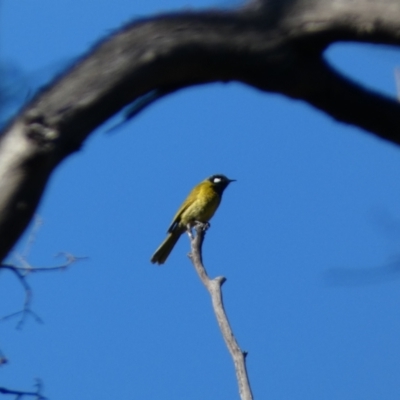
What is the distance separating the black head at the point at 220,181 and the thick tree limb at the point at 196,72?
24.7 feet

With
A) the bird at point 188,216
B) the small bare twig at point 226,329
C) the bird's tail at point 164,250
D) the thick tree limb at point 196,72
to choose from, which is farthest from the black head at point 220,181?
the thick tree limb at point 196,72

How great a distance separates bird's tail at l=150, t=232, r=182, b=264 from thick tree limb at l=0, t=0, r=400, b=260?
6962 millimetres

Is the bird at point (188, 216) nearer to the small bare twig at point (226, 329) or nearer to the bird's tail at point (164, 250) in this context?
the bird's tail at point (164, 250)

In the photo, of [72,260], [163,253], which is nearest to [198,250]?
[72,260]

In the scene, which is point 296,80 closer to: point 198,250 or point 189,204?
point 198,250

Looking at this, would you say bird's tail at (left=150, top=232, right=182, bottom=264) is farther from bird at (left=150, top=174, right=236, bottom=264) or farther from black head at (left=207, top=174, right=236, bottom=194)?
black head at (left=207, top=174, right=236, bottom=194)

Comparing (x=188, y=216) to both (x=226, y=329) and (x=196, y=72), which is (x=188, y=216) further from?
(x=196, y=72)

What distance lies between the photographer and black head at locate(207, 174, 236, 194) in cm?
884

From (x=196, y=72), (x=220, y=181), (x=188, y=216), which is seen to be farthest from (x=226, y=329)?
(x=220, y=181)

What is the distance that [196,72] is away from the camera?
47.3 inches

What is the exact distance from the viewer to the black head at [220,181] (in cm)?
884

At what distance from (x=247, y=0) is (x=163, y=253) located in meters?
7.02

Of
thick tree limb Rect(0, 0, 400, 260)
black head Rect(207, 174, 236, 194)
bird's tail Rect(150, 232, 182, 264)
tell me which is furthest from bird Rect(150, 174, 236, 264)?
thick tree limb Rect(0, 0, 400, 260)

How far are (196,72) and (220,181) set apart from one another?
7.76 m
